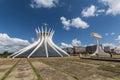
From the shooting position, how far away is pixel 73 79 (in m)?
6.76

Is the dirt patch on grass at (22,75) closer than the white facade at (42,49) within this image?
Yes

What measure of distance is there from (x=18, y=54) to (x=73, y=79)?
152ft

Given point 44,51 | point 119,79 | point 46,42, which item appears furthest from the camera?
point 46,42

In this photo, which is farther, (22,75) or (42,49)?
(42,49)

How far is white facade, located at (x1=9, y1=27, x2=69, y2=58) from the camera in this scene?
50.0m

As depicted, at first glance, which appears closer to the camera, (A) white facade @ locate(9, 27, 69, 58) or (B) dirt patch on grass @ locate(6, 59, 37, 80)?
(B) dirt patch on grass @ locate(6, 59, 37, 80)

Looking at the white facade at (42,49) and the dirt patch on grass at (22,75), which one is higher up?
the white facade at (42,49)

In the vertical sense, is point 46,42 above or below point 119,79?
above

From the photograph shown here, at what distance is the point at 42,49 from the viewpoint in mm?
53844

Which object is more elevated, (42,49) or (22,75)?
(42,49)

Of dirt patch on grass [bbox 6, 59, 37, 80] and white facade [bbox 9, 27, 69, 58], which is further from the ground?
white facade [bbox 9, 27, 69, 58]

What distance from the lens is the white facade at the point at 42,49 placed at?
5003 cm

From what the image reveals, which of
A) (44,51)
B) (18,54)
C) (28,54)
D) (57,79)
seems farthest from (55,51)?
(57,79)

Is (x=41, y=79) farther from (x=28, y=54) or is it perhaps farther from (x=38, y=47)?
(x=38, y=47)
